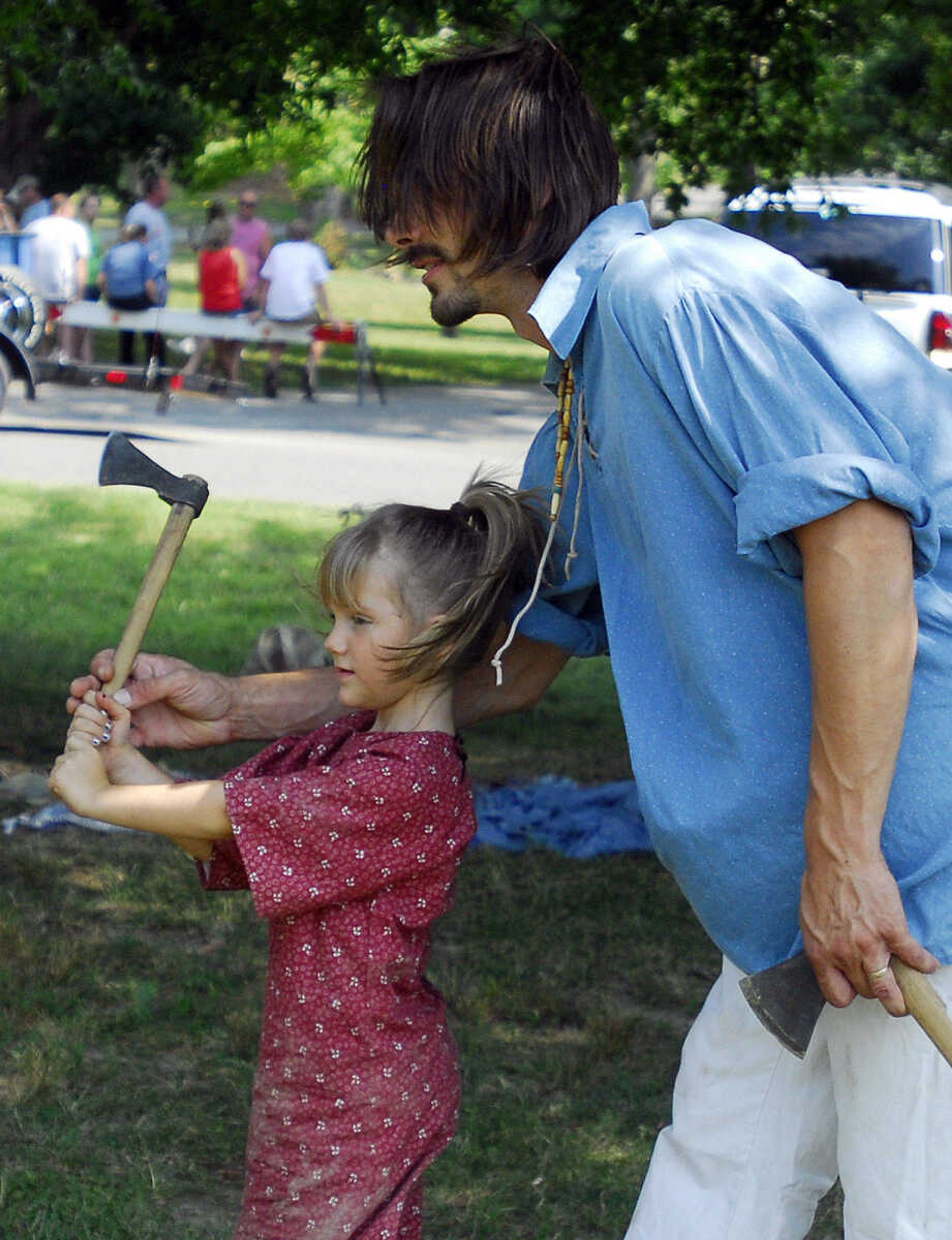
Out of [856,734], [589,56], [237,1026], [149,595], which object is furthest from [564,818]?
[856,734]

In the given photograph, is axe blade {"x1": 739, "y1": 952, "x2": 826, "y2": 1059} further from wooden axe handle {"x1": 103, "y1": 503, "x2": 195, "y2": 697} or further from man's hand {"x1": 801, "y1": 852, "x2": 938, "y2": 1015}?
wooden axe handle {"x1": 103, "y1": 503, "x2": 195, "y2": 697}

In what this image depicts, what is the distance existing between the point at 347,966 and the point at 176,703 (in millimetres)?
515

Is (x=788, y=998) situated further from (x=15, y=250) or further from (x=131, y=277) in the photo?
(x=15, y=250)

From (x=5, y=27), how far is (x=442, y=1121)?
3.15 metres

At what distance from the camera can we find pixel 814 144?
225 inches

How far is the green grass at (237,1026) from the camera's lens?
10.3ft

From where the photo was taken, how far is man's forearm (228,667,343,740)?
2.58 meters

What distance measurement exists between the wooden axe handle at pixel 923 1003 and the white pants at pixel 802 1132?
0.07 m

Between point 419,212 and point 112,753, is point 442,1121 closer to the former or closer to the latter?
point 112,753

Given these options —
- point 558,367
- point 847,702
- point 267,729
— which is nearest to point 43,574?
point 267,729

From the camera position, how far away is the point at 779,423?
68.7 inches

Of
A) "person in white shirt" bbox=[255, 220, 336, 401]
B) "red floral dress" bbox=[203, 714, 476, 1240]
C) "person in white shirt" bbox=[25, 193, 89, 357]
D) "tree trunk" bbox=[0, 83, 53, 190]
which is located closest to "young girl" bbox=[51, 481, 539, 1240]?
"red floral dress" bbox=[203, 714, 476, 1240]

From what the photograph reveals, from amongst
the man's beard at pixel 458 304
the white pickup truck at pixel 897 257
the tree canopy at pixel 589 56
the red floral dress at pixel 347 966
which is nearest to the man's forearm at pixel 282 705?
the red floral dress at pixel 347 966

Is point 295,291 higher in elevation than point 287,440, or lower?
higher
